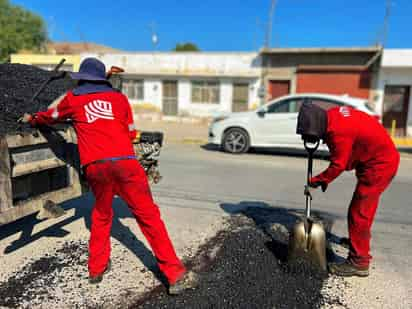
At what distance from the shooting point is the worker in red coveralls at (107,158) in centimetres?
302

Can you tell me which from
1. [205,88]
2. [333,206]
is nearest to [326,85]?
[205,88]

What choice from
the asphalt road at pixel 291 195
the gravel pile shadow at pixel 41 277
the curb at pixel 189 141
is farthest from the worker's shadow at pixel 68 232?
the curb at pixel 189 141

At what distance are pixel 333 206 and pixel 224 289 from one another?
10.4 feet

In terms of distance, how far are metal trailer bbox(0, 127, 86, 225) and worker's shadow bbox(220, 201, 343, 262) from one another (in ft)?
7.10

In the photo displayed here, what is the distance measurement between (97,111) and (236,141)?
7498 millimetres

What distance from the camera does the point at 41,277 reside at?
337 cm

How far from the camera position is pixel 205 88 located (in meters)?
19.9

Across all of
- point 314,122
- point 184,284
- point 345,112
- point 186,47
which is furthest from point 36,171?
point 186,47

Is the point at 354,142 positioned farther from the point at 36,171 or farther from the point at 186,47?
the point at 186,47

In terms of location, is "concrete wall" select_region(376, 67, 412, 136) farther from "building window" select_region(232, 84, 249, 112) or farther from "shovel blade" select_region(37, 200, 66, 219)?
"shovel blade" select_region(37, 200, 66, 219)

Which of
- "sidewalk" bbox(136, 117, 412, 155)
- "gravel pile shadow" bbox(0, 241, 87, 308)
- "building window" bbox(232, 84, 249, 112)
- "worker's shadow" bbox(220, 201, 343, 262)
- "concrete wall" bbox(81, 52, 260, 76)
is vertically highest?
"concrete wall" bbox(81, 52, 260, 76)

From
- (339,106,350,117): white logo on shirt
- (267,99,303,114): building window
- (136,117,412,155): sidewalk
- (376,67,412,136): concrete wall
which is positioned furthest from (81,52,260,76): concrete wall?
(339,106,350,117): white logo on shirt

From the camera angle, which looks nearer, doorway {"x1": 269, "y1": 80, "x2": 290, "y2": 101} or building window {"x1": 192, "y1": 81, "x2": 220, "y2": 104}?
doorway {"x1": 269, "y1": 80, "x2": 290, "y2": 101}

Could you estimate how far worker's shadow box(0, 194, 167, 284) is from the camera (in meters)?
3.82
